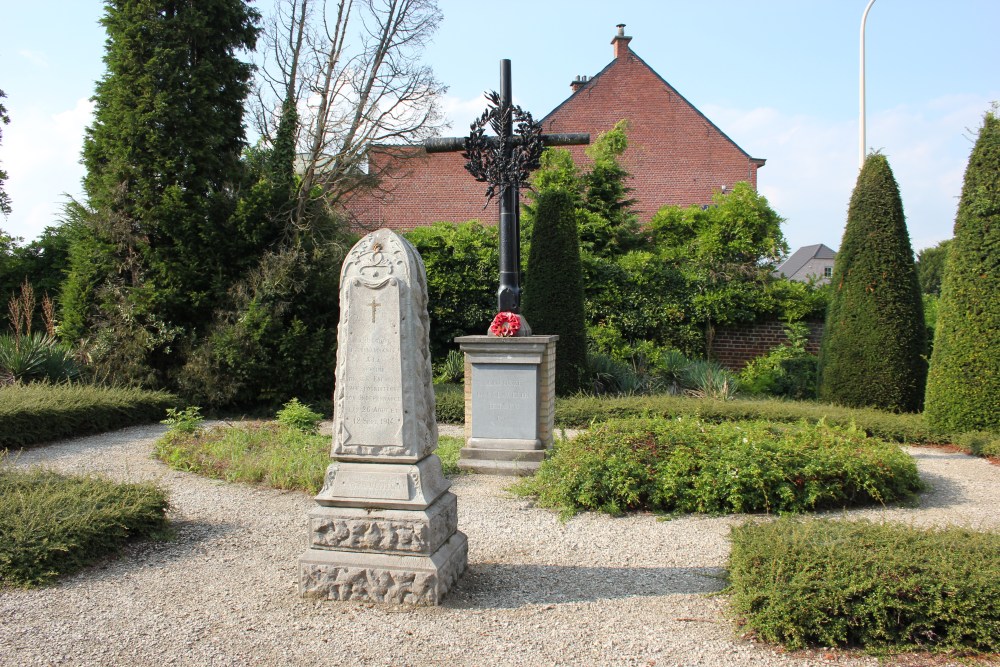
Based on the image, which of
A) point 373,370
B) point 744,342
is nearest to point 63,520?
point 373,370

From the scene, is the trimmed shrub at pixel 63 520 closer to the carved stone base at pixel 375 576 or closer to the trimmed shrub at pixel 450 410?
the carved stone base at pixel 375 576

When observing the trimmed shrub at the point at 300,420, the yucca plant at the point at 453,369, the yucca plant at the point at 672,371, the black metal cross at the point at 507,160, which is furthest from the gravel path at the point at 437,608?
the yucca plant at the point at 453,369

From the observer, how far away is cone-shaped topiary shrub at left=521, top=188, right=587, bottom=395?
35.4ft

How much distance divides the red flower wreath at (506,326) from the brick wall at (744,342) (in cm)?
878

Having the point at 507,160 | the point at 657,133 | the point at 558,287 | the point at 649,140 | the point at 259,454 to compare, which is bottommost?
the point at 259,454

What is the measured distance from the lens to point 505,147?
814 centimetres

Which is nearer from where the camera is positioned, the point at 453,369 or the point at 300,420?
the point at 300,420

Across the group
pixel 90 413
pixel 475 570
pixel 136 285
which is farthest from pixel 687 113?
pixel 475 570

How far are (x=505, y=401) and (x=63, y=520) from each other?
4154 mm

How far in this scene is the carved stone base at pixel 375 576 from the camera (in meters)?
3.62

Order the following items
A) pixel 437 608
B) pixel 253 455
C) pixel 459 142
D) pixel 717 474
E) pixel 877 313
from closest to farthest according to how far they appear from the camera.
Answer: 1. pixel 437 608
2. pixel 717 474
3. pixel 253 455
4. pixel 459 142
5. pixel 877 313

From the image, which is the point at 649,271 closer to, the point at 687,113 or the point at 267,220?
the point at 267,220

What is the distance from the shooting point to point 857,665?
3.08 metres

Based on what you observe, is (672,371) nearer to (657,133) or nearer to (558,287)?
(558,287)
